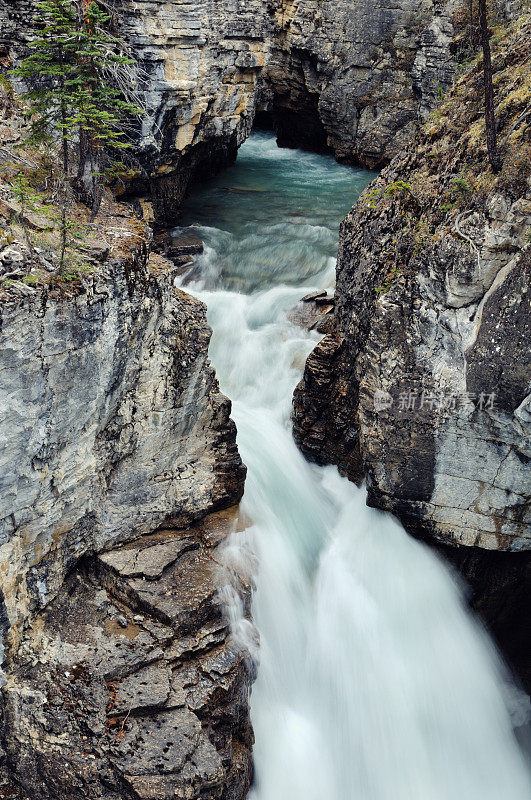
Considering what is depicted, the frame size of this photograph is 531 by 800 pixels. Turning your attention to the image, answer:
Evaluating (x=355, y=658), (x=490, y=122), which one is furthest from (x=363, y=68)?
(x=355, y=658)

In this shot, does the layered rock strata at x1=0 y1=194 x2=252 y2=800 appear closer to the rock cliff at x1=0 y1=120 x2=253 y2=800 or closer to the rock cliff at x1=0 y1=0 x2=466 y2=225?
the rock cliff at x1=0 y1=120 x2=253 y2=800

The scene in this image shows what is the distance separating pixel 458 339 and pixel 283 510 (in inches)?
148

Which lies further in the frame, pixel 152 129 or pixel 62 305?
pixel 152 129

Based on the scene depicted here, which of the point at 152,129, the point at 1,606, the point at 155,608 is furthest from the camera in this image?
the point at 152,129

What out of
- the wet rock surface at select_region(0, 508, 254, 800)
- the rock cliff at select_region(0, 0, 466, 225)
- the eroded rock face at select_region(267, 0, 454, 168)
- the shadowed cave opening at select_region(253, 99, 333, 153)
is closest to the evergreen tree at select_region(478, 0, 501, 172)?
the wet rock surface at select_region(0, 508, 254, 800)

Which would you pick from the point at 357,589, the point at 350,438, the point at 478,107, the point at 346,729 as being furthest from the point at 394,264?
the point at 346,729

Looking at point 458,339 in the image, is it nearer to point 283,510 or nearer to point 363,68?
point 283,510

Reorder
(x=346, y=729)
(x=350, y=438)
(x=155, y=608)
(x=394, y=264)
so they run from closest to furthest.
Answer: (x=155, y=608) → (x=346, y=729) → (x=394, y=264) → (x=350, y=438)

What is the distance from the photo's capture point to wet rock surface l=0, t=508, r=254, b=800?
721cm

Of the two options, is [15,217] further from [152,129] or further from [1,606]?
[152,129]

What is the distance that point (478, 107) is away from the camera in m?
9.28

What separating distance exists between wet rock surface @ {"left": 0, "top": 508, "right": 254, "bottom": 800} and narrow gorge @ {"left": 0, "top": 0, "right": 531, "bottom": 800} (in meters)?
0.03

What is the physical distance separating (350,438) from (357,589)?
259cm

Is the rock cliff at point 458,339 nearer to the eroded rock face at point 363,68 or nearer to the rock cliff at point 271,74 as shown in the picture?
the rock cliff at point 271,74
